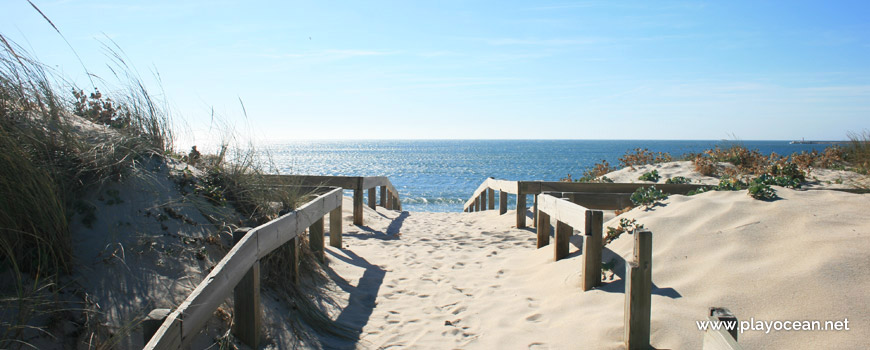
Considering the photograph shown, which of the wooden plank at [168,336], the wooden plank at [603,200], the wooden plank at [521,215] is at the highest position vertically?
the wooden plank at [603,200]

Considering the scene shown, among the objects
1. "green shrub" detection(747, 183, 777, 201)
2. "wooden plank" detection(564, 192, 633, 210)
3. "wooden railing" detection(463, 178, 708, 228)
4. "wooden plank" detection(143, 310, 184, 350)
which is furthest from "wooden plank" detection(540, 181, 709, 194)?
"wooden plank" detection(143, 310, 184, 350)

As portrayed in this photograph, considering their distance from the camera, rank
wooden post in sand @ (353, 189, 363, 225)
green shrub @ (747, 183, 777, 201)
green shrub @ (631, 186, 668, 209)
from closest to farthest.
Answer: green shrub @ (747, 183, 777, 201), green shrub @ (631, 186, 668, 209), wooden post in sand @ (353, 189, 363, 225)

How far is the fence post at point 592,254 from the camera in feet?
14.8

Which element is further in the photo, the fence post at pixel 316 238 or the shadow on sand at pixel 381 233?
the shadow on sand at pixel 381 233

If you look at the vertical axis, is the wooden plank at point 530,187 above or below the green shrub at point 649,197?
below

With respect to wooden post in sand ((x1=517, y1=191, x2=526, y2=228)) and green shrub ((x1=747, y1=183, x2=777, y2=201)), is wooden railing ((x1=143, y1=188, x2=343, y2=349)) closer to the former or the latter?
wooden post in sand ((x1=517, y1=191, x2=526, y2=228))

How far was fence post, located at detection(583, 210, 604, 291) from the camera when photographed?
14.8 ft

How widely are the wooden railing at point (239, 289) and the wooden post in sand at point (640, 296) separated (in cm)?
255

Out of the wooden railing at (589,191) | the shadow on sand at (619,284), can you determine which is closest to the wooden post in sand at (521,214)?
the wooden railing at (589,191)

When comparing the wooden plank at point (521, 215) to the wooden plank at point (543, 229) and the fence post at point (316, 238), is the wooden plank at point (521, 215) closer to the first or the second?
the wooden plank at point (543, 229)

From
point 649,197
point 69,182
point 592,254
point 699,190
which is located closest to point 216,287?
point 69,182

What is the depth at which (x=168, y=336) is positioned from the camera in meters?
2.28

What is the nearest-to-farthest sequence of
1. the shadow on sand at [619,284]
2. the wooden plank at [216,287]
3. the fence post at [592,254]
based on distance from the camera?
1. the wooden plank at [216,287]
2. the shadow on sand at [619,284]
3. the fence post at [592,254]

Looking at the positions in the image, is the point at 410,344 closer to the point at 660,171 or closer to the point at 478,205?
the point at 660,171
